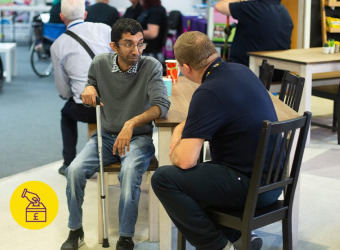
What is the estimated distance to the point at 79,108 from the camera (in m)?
4.03

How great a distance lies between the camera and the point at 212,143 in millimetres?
2535

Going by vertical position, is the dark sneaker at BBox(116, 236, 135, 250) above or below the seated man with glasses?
below

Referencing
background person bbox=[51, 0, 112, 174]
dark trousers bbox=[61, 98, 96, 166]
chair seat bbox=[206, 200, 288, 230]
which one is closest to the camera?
chair seat bbox=[206, 200, 288, 230]

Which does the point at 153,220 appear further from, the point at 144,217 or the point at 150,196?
the point at 144,217

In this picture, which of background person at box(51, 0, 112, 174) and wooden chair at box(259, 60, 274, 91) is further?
background person at box(51, 0, 112, 174)

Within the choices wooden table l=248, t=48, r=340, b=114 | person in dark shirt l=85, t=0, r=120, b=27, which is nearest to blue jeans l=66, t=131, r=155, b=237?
wooden table l=248, t=48, r=340, b=114

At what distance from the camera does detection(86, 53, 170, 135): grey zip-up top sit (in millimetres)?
3121

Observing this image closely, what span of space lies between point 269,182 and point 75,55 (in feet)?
6.26

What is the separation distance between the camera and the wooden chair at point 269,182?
2.33m

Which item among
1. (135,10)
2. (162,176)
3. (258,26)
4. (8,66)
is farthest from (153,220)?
(8,66)

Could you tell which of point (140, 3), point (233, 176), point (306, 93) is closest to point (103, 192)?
point (233, 176)

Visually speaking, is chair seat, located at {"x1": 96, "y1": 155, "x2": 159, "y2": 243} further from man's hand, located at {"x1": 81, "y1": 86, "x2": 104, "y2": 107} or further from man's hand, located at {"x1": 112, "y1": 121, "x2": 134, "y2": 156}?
man's hand, located at {"x1": 81, "y1": 86, "x2": 104, "y2": 107}

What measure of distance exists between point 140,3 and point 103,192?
15.2 feet

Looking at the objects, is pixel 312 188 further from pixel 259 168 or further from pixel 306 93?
pixel 259 168
